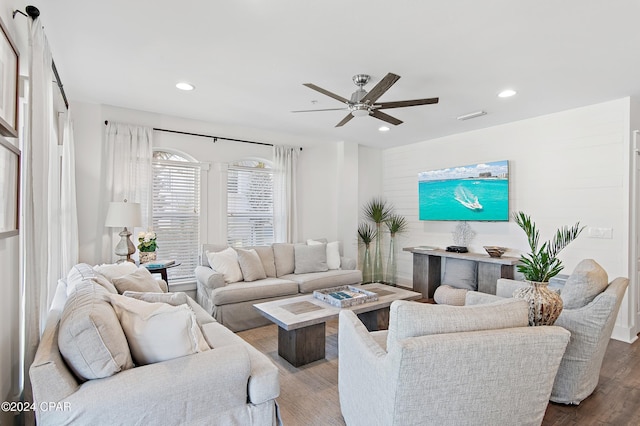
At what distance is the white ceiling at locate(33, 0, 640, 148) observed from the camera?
2162mm

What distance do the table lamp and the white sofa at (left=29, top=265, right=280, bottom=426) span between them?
6.22ft

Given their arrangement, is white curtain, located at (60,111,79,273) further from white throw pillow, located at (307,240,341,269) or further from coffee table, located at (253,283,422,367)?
white throw pillow, located at (307,240,341,269)

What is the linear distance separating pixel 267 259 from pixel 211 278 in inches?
40.0

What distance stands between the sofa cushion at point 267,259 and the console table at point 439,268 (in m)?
2.35

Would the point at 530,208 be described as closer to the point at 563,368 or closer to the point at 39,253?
the point at 563,368

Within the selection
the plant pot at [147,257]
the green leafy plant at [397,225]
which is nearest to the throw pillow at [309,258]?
the green leafy plant at [397,225]

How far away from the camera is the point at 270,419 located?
6.05ft

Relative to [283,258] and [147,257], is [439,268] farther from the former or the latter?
[147,257]

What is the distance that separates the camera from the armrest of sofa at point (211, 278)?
3979mm

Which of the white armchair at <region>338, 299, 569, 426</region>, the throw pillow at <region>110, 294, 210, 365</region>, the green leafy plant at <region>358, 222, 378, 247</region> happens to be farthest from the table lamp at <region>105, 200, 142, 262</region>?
the green leafy plant at <region>358, 222, 378, 247</region>

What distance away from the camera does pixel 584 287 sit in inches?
97.3

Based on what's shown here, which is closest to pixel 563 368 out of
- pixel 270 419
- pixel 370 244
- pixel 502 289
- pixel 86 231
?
pixel 502 289

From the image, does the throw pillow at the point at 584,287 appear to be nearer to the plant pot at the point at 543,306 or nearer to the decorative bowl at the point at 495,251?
the plant pot at the point at 543,306

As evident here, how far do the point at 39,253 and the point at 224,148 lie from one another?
11.0ft
